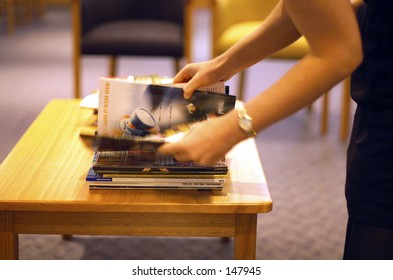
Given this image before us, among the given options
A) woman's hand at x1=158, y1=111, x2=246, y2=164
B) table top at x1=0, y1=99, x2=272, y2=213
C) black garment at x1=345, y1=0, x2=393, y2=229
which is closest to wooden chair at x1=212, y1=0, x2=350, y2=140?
table top at x1=0, y1=99, x2=272, y2=213

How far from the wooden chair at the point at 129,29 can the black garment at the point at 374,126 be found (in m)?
2.78

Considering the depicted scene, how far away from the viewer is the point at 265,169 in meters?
3.25

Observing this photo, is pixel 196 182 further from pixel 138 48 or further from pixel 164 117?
pixel 138 48

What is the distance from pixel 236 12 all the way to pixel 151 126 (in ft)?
8.83

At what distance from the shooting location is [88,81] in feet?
16.3

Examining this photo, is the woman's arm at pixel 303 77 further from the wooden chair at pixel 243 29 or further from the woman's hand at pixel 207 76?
the wooden chair at pixel 243 29

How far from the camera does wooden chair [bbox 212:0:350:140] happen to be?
12.2 ft

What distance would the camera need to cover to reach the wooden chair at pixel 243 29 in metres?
3.73

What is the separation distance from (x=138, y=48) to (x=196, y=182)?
2.37 m

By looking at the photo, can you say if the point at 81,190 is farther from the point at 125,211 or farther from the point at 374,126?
the point at 374,126

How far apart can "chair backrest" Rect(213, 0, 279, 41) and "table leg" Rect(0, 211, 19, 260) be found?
259cm

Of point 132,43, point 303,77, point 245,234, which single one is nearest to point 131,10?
point 132,43

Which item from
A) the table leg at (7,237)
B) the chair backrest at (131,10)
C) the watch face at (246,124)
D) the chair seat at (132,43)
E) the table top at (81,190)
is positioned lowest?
the table leg at (7,237)

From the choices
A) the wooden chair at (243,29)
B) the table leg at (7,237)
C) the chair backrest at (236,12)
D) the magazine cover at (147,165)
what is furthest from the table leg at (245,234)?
the chair backrest at (236,12)
